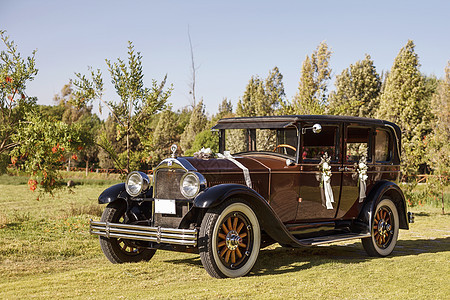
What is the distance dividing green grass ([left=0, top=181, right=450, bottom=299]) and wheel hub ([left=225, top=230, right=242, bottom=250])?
0.42m

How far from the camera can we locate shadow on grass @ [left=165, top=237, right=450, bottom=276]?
23.1 feet

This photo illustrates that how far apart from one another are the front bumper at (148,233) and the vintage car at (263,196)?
1 centimetres

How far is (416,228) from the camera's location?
12594 mm

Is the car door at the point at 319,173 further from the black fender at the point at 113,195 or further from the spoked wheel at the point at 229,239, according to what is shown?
the black fender at the point at 113,195

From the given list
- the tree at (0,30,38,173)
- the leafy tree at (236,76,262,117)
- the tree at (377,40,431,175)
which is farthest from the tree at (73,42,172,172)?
the leafy tree at (236,76,262,117)

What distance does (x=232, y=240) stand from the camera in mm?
6246

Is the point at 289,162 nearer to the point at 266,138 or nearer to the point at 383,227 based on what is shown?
the point at 266,138

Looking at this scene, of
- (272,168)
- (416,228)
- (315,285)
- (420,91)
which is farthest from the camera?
(420,91)

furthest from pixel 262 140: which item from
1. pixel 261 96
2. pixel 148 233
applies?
pixel 261 96

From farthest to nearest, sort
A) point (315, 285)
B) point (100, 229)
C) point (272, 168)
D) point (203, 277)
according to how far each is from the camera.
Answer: point (272, 168) < point (100, 229) < point (203, 277) < point (315, 285)

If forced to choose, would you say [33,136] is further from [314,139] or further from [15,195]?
[15,195]

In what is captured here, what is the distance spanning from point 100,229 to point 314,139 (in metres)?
3.40

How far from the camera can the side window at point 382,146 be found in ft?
28.9

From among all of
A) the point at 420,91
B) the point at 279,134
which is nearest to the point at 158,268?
the point at 279,134
